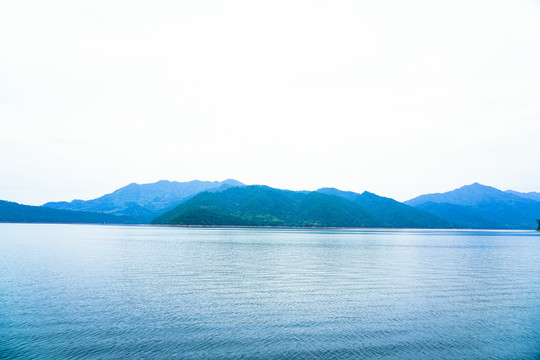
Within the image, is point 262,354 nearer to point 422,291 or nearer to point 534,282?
point 422,291

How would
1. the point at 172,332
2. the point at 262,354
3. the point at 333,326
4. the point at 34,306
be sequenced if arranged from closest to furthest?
the point at 262,354 < the point at 172,332 < the point at 333,326 < the point at 34,306

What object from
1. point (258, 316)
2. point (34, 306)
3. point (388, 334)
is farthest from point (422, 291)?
point (34, 306)

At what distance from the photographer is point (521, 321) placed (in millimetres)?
29125

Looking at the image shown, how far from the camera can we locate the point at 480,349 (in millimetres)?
22828

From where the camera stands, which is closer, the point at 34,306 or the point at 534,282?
the point at 34,306

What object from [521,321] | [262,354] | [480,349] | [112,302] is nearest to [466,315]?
[521,321]

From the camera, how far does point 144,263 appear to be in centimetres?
6406

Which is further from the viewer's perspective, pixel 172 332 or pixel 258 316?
pixel 258 316

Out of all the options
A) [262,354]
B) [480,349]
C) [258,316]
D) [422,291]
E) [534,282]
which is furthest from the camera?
[534,282]

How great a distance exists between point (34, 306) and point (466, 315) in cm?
3839

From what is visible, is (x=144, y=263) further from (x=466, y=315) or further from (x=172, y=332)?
(x=466, y=315)

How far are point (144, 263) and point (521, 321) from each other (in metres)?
56.6

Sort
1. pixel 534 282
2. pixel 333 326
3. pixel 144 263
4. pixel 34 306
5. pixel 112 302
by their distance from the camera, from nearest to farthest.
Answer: pixel 333 326 < pixel 34 306 < pixel 112 302 < pixel 534 282 < pixel 144 263

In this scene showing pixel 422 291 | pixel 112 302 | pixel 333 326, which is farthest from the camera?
pixel 422 291
